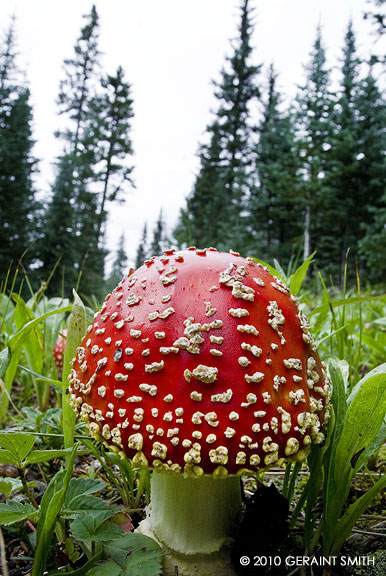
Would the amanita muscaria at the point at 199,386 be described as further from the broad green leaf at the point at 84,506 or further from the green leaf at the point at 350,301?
the green leaf at the point at 350,301

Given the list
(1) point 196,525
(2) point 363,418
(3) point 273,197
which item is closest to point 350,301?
(2) point 363,418

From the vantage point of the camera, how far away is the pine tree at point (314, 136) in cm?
1736

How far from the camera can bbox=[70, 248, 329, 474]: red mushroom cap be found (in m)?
0.87

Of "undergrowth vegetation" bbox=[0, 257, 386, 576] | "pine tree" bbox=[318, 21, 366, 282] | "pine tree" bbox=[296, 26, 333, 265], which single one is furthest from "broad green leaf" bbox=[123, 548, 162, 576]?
"pine tree" bbox=[318, 21, 366, 282]

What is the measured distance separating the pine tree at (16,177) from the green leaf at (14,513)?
13.4 meters

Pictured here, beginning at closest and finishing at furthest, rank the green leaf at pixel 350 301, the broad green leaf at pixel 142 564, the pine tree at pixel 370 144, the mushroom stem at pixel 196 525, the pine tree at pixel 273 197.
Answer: the broad green leaf at pixel 142 564, the mushroom stem at pixel 196 525, the green leaf at pixel 350 301, the pine tree at pixel 273 197, the pine tree at pixel 370 144

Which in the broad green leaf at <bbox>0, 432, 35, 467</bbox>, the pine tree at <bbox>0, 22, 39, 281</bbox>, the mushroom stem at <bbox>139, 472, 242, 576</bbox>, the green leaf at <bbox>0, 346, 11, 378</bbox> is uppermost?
the pine tree at <bbox>0, 22, 39, 281</bbox>

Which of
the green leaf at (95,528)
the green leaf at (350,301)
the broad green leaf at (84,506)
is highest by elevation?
the green leaf at (350,301)

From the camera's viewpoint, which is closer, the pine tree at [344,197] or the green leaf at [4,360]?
the green leaf at [4,360]

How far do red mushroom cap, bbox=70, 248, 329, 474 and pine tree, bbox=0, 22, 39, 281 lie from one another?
1329 centimetres

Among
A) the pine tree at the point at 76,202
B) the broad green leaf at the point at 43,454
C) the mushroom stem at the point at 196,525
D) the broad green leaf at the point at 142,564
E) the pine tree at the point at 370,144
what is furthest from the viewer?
the pine tree at the point at 370,144

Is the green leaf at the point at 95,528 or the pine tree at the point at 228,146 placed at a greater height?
the pine tree at the point at 228,146

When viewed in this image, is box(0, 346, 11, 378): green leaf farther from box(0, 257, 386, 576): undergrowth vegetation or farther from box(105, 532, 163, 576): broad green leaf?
box(105, 532, 163, 576): broad green leaf

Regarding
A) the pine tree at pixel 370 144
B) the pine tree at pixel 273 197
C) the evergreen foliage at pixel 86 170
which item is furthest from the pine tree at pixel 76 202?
the pine tree at pixel 370 144
